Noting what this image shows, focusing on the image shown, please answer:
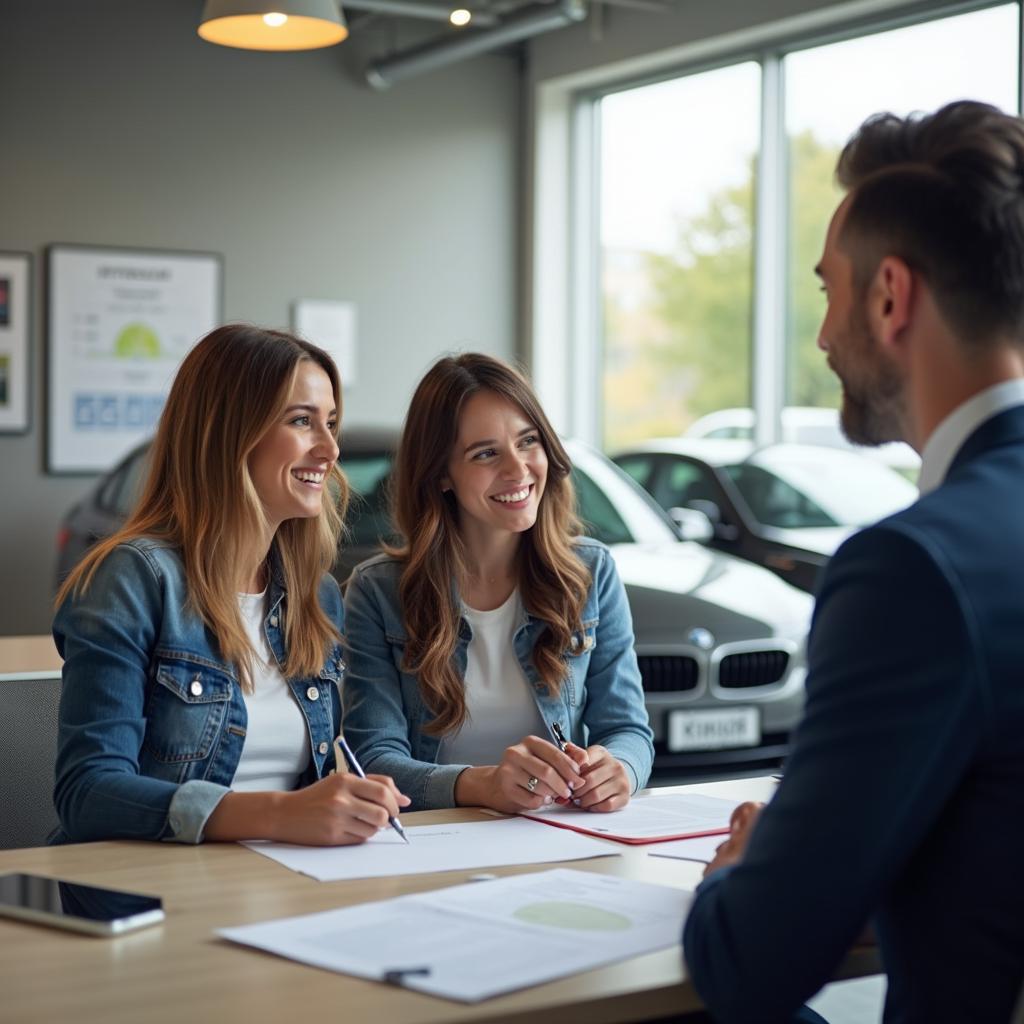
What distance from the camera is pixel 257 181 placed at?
348 inches

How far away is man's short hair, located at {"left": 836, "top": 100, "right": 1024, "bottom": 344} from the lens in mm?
1309

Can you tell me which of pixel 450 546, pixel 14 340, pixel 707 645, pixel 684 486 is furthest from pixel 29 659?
pixel 14 340

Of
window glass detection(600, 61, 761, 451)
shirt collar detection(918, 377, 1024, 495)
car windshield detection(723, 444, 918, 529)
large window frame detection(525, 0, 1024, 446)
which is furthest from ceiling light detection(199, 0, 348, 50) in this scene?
window glass detection(600, 61, 761, 451)

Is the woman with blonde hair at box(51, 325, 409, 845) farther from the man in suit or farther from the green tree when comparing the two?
the green tree

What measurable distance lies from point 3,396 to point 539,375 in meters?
3.32

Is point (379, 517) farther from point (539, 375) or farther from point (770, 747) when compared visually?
point (539, 375)

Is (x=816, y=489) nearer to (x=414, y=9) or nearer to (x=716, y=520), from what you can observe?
(x=716, y=520)

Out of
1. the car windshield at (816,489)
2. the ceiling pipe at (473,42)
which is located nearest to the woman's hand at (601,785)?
the car windshield at (816,489)

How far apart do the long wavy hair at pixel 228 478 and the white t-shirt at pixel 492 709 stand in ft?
0.89

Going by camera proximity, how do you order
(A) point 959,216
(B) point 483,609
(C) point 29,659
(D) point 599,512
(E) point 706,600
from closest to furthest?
(A) point 959,216 < (B) point 483,609 < (C) point 29,659 < (E) point 706,600 < (D) point 599,512

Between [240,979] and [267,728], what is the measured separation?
3.09 feet

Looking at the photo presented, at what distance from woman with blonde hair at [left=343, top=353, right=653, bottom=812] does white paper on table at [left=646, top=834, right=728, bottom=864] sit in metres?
0.46

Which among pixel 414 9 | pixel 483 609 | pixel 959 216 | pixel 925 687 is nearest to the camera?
pixel 925 687

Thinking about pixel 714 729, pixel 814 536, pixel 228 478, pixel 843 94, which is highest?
pixel 843 94
